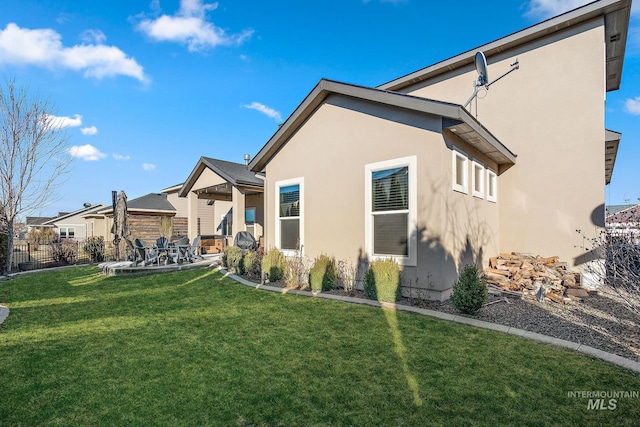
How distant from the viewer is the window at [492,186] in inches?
350

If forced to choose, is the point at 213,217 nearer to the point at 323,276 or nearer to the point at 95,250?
the point at 95,250

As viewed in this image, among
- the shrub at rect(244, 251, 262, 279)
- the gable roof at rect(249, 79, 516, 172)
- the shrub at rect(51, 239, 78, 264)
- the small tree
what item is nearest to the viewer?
the gable roof at rect(249, 79, 516, 172)

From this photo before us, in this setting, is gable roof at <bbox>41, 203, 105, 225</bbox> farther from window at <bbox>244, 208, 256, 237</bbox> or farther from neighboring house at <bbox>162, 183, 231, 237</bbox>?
window at <bbox>244, 208, 256, 237</bbox>

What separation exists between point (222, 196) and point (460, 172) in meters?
11.9

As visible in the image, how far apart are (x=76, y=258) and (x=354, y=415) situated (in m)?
16.6

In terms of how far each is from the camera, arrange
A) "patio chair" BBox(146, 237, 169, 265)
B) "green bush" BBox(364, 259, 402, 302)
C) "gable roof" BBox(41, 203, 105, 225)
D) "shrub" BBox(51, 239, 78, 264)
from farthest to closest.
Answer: "gable roof" BBox(41, 203, 105, 225)
"shrub" BBox(51, 239, 78, 264)
"patio chair" BBox(146, 237, 169, 265)
"green bush" BBox(364, 259, 402, 302)

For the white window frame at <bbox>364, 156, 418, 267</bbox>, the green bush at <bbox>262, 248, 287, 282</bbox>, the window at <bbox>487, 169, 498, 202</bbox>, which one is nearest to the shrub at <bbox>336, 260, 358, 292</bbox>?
the white window frame at <bbox>364, 156, 418, 267</bbox>

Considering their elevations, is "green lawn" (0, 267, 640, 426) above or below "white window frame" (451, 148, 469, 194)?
below

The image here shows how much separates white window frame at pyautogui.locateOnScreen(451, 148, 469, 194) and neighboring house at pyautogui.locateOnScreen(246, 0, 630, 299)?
0.9 inches

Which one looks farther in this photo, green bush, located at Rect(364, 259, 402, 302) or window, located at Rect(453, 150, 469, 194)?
window, located at Rect(453, 150, 469, 194)

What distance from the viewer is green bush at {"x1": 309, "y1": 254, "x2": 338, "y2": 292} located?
7676 millimetres

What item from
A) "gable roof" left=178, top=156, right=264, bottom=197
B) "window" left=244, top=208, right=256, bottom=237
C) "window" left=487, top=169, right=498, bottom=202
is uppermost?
"gable roof" left=178, top=156, right=264, bottom=197

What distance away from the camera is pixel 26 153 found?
1200 centimetres

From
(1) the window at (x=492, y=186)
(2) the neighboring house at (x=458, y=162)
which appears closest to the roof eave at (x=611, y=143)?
(2) the neighboring house at (x=458, y=162)
